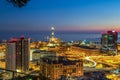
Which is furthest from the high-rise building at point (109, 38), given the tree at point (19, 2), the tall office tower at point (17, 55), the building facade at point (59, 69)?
the tree at point (19, 2)

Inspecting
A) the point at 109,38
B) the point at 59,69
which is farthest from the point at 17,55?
the point at 109,38

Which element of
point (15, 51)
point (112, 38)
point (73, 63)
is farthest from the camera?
point (112, 38)

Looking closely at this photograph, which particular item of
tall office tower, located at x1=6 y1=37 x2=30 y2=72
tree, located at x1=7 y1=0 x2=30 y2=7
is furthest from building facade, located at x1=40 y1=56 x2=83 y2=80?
tree, located at x1=7 y1=0 x2=30 y2=7

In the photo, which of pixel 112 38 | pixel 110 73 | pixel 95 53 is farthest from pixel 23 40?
pixel 112 38

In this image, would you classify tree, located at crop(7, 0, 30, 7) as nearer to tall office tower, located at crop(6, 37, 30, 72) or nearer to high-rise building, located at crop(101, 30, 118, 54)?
tall office tower, located at crop(6, 37, 30, 72)

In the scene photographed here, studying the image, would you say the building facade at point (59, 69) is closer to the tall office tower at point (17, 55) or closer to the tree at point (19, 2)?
the tall office tower at point (17, 55)

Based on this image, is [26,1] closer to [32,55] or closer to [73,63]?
[73,63]

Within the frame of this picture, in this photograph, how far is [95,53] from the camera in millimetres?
25703

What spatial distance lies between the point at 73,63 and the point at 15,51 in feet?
12.4

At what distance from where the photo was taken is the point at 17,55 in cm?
1611

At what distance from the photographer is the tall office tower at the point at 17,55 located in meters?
15.7

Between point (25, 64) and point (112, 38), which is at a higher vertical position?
point (112, 38)

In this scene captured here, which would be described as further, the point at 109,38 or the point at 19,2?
the point at 109,38

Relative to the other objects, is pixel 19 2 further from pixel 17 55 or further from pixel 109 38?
pixel 109 38
